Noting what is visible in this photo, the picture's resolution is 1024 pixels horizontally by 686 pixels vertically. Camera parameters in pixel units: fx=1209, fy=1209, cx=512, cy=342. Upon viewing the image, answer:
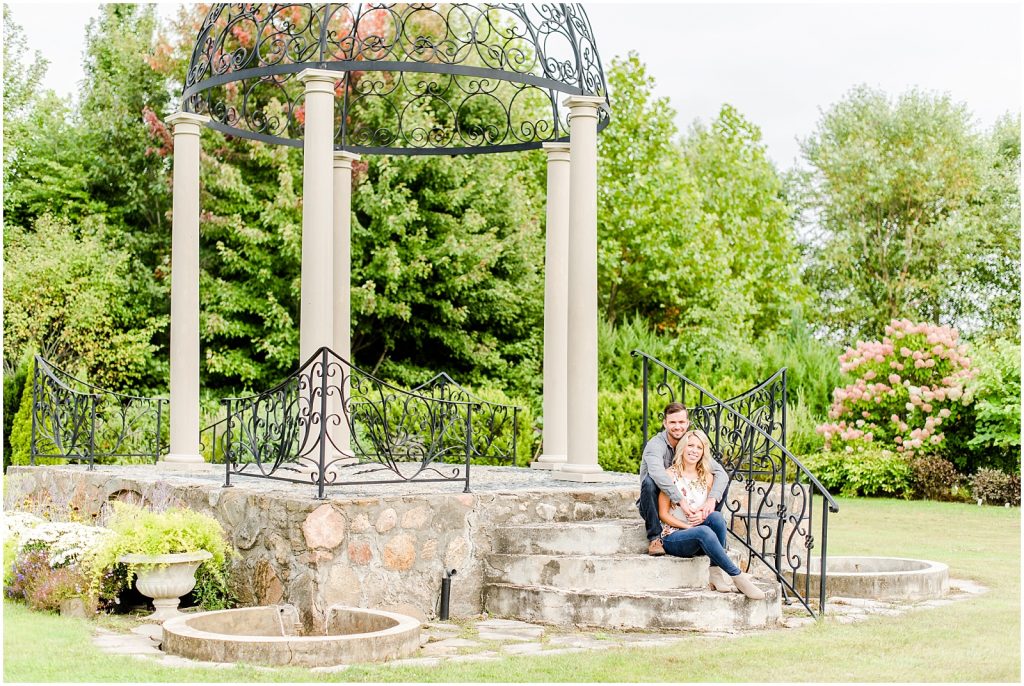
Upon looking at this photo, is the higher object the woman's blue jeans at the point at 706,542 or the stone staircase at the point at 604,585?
the woman's blue jeans at the point at 706,542

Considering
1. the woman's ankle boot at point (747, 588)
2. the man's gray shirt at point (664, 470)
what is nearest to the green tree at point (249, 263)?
the man's gray shirt at point (664, 470)

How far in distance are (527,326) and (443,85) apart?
4603 mm

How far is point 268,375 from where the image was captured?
20.6 m

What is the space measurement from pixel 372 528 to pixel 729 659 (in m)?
2.51

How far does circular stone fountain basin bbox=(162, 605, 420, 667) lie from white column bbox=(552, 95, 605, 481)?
2794 mm

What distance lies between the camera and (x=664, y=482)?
Result: 26.9 ft

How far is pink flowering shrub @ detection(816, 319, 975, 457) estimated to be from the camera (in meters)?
18.3

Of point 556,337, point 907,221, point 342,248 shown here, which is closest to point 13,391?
point 342,248

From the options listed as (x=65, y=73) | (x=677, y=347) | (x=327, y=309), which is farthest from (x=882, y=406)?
(x=65, y=73)

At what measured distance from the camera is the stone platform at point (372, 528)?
25.7ft

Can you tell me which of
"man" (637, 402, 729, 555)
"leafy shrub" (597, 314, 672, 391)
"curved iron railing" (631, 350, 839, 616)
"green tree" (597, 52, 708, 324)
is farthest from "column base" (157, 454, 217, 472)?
"green tree" (597, 52, 708, 324)

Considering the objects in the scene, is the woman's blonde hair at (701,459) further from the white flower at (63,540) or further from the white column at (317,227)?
the white flower at (63,540)

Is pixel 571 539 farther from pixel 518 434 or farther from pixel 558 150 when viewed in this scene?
pixel 518 434

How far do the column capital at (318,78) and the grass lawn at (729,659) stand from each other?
4.27 metres
